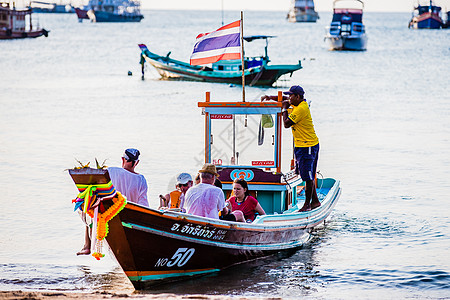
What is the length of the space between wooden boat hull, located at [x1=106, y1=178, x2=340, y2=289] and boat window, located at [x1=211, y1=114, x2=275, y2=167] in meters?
1.21

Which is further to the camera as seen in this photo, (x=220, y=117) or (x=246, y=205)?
(x=220, y=117)


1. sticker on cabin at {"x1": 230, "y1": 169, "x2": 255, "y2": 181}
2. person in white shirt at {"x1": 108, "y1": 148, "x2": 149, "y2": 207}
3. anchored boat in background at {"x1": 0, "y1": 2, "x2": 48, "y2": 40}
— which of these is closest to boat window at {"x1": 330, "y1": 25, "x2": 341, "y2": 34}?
anchored boat in background at {"x1": 0, "y1": 2, "x2": 48, "y2": 40}

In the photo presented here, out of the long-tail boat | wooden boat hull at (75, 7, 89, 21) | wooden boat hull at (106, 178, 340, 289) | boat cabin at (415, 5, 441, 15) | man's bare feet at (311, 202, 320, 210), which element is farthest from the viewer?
wooden boat hull at (75, 7, 89, 21)

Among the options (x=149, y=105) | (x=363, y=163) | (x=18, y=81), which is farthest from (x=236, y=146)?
(x=18, y=81)

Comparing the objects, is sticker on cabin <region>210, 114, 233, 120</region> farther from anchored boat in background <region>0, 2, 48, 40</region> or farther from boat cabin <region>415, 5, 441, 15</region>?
boat cabin <region>415, 5, 441, 15</region>

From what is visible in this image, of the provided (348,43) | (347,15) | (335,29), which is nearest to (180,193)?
(347,15)

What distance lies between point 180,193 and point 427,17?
133 m

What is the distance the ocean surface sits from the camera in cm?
1124

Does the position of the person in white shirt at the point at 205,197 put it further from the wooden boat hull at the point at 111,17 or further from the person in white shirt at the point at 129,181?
the wooden boat hull at the point at 111,17

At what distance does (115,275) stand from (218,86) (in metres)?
31.7

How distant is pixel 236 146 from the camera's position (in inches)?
496

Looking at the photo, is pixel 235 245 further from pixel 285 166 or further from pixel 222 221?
pixel 285 166

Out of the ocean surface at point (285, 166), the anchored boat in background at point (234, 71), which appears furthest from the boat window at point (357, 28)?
the anchored boat in background at point (234, 71)

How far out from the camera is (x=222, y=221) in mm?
10234
